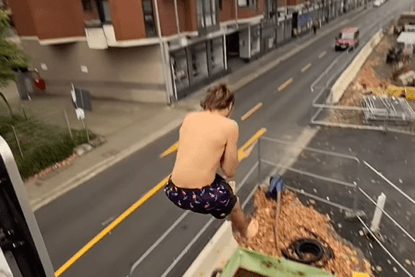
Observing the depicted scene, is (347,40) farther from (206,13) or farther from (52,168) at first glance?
(52,168)

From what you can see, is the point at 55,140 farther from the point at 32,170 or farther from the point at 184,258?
the point at 184,258

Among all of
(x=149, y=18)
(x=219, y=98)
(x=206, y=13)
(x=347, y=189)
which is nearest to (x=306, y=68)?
(x=206, y=13)

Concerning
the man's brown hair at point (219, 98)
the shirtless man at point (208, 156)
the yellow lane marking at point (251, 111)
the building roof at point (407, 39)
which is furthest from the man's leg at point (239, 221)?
the building roof at point (407, 39)

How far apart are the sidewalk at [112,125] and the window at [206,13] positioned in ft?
14.1

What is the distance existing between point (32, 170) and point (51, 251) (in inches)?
186

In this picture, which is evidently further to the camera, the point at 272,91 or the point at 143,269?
the point at 272,91

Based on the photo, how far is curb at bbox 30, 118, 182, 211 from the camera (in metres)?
10.9

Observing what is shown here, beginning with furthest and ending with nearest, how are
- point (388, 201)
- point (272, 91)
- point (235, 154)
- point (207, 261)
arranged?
point (272, 91) < point (388, 201) < point (207, 261) < point (235, 154)

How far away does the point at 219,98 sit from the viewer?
3.68 meters

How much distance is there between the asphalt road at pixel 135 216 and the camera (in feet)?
25.6

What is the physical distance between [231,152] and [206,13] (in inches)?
717

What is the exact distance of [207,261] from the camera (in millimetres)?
6039

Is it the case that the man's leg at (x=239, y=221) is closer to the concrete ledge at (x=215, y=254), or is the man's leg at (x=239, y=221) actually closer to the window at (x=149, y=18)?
the concrete ledge at (x=215, y=254)

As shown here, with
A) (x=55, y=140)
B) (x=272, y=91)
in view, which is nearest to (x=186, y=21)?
(x=272, y=91)
